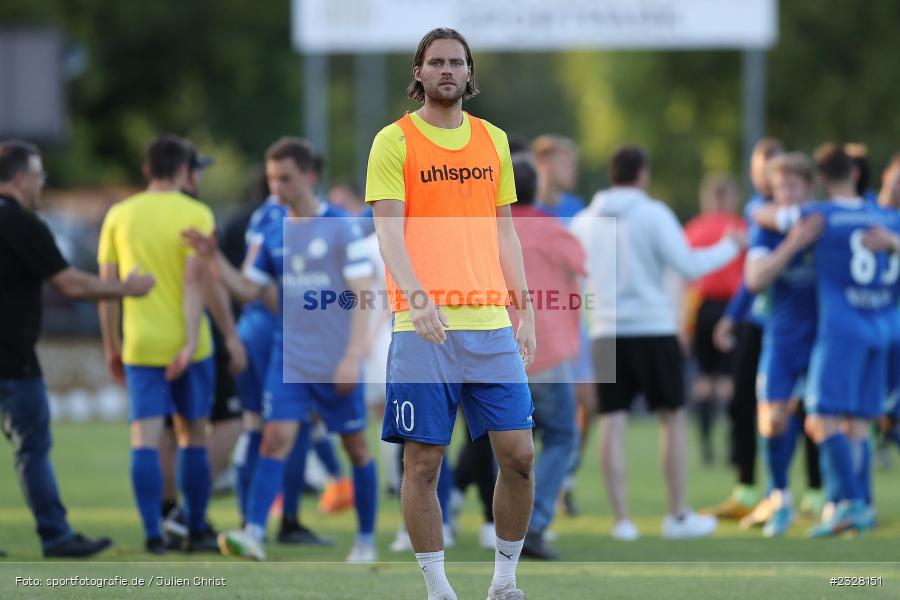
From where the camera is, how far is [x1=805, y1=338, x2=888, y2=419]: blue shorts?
31.9 feet

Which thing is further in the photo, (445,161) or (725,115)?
(725,115)

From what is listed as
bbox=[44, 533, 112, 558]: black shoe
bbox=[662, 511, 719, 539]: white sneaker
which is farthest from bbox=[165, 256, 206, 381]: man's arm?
bbox=[662, 511, 719, 539]: white sneaker

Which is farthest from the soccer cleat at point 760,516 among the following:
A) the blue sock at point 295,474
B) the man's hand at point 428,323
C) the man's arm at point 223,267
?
the man's hand at point 428,323

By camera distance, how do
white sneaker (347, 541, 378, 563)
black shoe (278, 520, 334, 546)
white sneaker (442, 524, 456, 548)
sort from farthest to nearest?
black shoe (278, 520, 334, 546), white sneaker (442, 524, 456, 548), white sneaker (347, 541, 378, 563)

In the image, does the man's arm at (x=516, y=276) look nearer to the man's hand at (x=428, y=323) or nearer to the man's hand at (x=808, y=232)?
the man's hand at (x=428, y=323)

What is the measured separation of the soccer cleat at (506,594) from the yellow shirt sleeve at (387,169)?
1.66 meters

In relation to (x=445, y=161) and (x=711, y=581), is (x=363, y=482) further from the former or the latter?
(x=445, y=161)

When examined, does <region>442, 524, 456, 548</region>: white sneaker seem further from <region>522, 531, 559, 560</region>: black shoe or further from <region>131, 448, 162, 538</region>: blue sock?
<region>131, 448, 162, 538</region>: blue sock

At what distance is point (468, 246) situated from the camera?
636 cm

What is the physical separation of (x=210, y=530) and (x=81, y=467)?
Result: 19.5ft

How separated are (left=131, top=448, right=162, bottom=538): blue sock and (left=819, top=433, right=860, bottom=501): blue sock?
410 cm

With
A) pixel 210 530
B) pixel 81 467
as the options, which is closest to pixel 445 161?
pixel 210 530

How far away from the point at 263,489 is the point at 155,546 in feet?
2.34

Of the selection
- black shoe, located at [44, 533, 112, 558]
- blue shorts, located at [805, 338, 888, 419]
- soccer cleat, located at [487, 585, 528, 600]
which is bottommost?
black shoe, located at [44, 533, 112, 558]
